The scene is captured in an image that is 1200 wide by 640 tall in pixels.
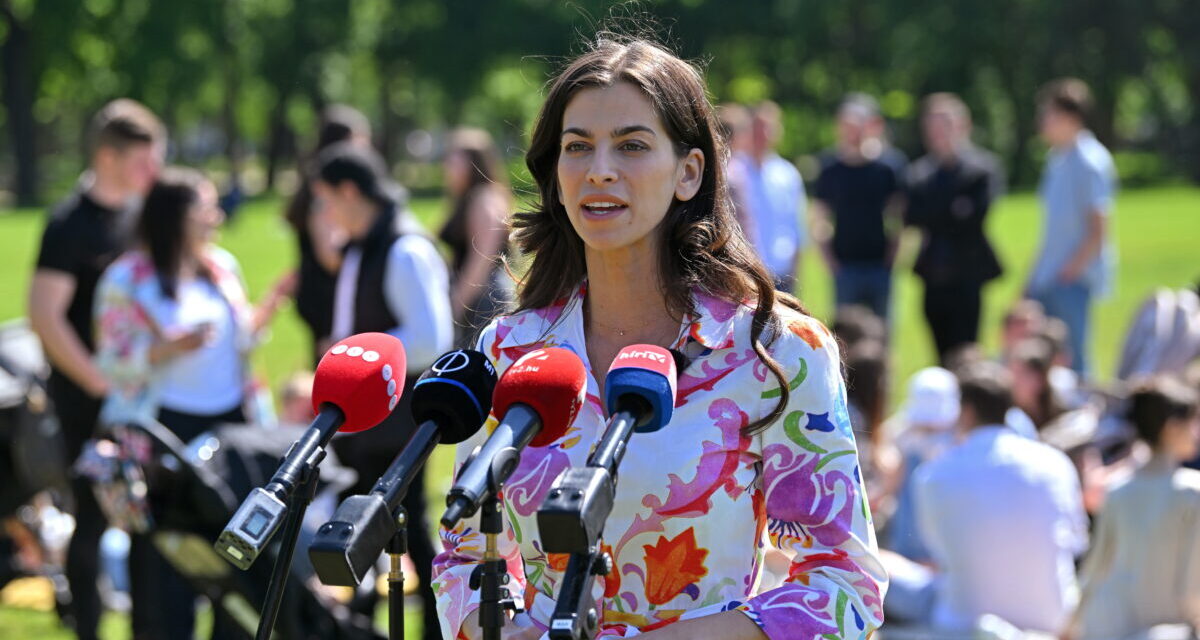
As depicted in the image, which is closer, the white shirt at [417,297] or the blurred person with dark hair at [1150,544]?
the blurred person with dark hair at [1150,544]

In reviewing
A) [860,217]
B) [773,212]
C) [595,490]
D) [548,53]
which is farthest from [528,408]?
[548,53]

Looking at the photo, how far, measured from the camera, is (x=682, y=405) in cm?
270

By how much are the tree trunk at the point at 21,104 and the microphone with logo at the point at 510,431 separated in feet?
171

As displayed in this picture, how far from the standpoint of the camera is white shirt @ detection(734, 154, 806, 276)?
11656 mm

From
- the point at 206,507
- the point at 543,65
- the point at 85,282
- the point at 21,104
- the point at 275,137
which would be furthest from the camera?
the point at 275,137

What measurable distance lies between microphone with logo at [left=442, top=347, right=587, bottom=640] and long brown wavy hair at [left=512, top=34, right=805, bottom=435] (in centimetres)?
48

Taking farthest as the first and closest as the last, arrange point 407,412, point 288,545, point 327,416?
point 407,412
point 327,416
point 288,545

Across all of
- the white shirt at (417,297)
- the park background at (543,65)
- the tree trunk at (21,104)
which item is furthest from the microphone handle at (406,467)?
the tree trunk at (21,104)

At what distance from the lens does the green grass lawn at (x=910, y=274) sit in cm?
1434

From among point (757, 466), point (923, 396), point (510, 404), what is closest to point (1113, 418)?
point (923, 396)

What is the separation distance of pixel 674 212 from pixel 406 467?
891 millimetres

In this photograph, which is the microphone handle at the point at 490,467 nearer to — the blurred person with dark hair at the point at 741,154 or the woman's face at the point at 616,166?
the woman's face at the point at 616,166

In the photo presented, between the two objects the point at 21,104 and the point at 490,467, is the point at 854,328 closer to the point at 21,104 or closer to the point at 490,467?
the point at 490,467

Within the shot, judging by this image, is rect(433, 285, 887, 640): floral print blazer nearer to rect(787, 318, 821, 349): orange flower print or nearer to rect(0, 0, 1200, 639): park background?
rect(787, 318, 821, 349): orange flower print
